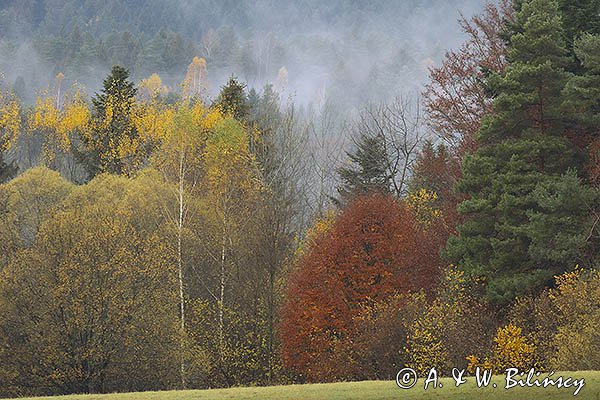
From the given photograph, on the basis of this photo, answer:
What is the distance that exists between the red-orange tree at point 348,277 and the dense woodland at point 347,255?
10 cm

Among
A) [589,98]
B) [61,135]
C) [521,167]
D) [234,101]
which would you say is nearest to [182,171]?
[234,101]

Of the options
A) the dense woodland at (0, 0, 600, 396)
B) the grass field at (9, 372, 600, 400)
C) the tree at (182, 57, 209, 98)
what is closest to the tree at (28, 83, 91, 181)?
the dense woodland at (0, 0, 600, 396)

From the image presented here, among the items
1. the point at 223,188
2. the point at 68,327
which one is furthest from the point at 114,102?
the point at 68,327

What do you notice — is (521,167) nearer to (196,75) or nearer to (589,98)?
(589,98)

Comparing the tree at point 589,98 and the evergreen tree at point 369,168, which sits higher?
the evergreen tree at point 369,168

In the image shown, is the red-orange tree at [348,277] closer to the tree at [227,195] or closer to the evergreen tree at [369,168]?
the tree at [227,195]

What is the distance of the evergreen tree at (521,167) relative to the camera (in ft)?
90.2

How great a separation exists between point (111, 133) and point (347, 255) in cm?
2563

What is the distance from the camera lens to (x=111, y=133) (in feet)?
178

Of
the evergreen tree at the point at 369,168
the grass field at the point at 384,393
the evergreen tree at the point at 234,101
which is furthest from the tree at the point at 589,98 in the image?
the evergreen tree at the point at 234,101

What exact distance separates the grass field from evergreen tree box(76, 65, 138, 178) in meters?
34.5

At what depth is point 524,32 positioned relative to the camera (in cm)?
2992

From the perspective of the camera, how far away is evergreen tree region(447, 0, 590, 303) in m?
27.5

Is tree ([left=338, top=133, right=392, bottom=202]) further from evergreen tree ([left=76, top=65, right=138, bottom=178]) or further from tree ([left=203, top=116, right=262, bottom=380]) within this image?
evergreen tree ([left=76, top=65, right=138, bottom=178])
